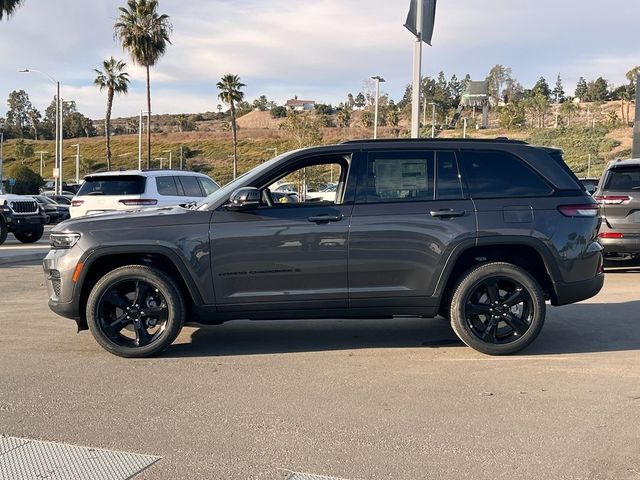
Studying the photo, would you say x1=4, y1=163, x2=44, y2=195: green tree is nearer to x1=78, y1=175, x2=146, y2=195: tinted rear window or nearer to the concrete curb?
the concrete curb

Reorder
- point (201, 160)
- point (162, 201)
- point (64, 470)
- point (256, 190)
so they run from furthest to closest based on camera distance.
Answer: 1. point (201, 160)
2. point (162, 201)
3. point (256, 190)
4. point (64, 470)

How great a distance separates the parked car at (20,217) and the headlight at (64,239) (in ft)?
42.3

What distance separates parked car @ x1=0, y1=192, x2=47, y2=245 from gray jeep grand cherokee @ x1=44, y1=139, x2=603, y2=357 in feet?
42.2

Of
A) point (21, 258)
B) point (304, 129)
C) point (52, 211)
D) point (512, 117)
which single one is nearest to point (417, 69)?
point (21, 258)

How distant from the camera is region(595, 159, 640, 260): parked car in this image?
35.7 ft

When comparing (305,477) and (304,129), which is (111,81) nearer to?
(304,129)

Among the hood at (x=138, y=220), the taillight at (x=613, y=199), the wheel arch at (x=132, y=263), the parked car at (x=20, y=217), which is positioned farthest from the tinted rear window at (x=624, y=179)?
the parked car at (x=20, y=217)

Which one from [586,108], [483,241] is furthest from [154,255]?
[586,108]

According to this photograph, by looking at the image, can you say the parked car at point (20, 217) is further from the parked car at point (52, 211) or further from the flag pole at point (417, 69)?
the flag pole at point (417, 69)

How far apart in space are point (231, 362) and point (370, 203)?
1903mm

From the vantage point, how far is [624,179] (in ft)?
36.1

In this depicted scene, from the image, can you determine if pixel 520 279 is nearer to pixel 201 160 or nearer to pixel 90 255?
pixel 90 255

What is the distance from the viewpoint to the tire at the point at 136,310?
5855 millimetres

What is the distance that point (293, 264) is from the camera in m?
5.84
